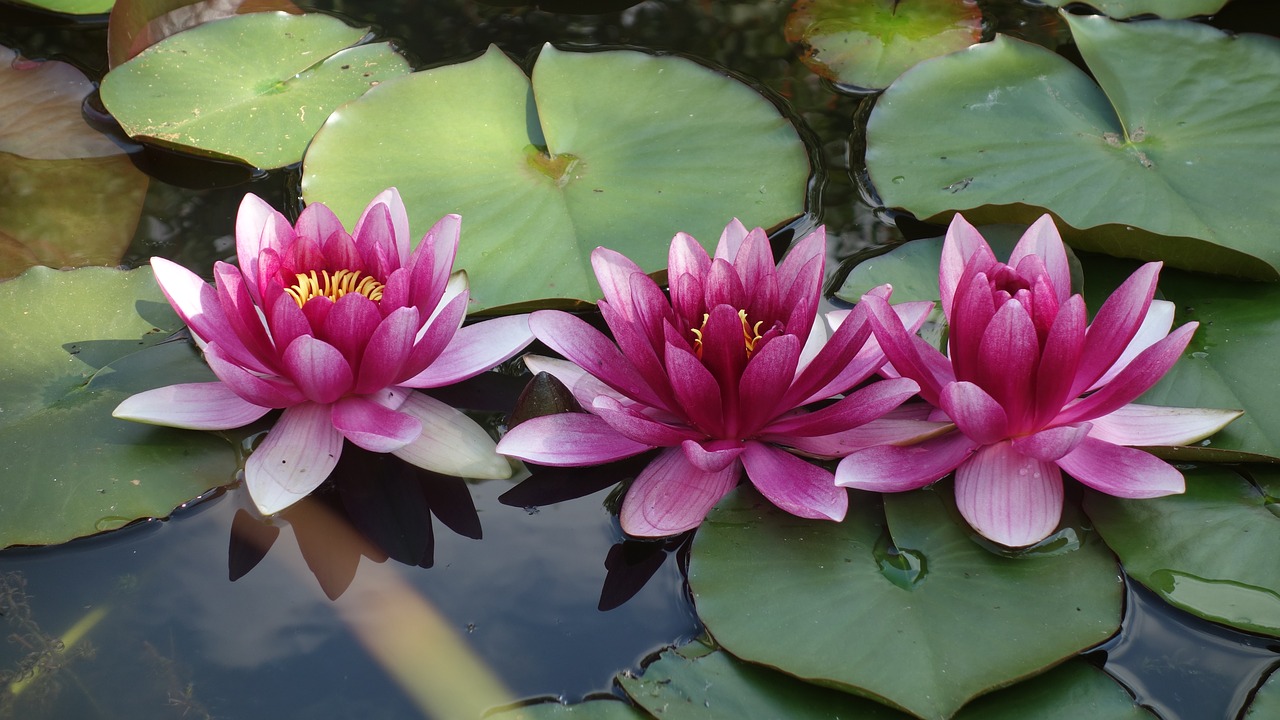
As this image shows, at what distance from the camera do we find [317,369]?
1.96 metres

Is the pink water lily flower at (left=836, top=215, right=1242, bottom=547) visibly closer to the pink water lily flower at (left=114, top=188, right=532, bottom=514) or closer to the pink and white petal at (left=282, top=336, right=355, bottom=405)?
the pink water lily flower at (left=114, top=188, right=532, bottom=514)

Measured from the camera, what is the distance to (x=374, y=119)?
2.83 metres

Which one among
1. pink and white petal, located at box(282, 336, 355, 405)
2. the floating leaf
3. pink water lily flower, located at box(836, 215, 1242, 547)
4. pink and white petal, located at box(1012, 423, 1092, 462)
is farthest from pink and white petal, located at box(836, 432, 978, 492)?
the floating leaf

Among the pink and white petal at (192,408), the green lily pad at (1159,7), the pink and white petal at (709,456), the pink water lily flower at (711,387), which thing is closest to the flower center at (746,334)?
the pink water lily flower at (711,387)

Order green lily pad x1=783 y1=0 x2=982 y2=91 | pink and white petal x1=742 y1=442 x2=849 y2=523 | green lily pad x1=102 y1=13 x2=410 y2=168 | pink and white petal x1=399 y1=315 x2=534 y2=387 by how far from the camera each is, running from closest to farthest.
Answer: pink and white petal x1=742 y1=442 x2=849 y2=523
pink and white petal x1=399 y1=315 x2=534 y2=387
green lily pad x1=102 y1=13 x2=410 y2=168
green lily pad x1=783 y1=0 x2=982 y2=91

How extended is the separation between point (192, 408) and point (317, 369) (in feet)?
1.25

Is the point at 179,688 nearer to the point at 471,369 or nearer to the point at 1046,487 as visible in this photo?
the point at 471,369

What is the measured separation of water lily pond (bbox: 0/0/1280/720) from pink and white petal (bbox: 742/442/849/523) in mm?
12

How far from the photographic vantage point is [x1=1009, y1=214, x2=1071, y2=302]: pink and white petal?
80.3 inches

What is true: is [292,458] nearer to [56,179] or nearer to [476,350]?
[476,350]

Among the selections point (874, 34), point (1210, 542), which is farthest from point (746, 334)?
point (874, 34)

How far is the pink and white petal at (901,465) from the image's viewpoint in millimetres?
1860

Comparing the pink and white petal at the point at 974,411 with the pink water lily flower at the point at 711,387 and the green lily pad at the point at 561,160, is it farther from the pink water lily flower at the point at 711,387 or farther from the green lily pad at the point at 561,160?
the green lily pad at the point at 561,160

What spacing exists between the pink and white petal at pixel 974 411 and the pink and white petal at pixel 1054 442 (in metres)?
0.06
